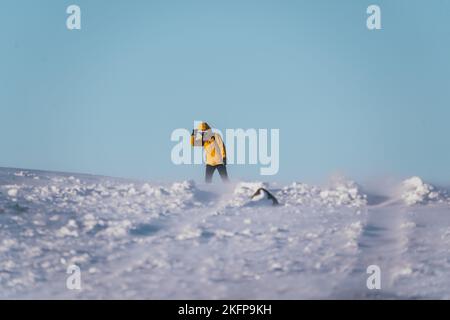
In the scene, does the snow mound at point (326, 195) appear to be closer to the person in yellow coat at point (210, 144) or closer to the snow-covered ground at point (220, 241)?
the snow-covered ground at point (220, 241)

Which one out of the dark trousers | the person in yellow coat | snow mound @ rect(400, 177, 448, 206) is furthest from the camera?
the dark trousers

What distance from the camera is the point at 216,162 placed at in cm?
1458

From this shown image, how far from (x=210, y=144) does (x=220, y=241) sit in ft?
17.3

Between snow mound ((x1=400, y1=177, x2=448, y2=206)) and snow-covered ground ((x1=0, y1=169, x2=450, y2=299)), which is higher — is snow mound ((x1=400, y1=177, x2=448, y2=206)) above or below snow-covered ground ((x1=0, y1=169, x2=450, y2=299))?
above

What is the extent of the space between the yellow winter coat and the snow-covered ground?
1301 mm

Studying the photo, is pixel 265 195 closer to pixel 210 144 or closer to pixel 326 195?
pixel 326 195

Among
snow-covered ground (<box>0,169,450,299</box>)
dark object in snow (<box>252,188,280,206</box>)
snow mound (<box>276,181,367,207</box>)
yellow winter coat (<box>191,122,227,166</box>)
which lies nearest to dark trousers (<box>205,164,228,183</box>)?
yellow winter coat (<box>191,122,227,166</box>)

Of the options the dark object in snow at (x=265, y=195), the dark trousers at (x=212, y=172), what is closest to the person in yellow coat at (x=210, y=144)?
the dark trousers at (x=212, y=172)

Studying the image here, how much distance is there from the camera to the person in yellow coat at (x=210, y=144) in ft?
47.3

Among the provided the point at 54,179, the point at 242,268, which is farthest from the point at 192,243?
the point at 54,179

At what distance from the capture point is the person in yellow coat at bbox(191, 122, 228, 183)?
14406mm

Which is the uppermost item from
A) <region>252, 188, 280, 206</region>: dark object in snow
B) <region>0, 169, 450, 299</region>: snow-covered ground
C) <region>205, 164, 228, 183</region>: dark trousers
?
<region>205, 164, 228, 183</region>: dark trousers

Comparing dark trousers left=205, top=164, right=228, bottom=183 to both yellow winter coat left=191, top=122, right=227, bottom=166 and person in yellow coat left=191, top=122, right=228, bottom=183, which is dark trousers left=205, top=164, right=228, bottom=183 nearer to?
person in yellow coat left=191, top=122, right=228, bottom=183

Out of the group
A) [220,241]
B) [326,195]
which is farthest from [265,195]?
[220,241]
